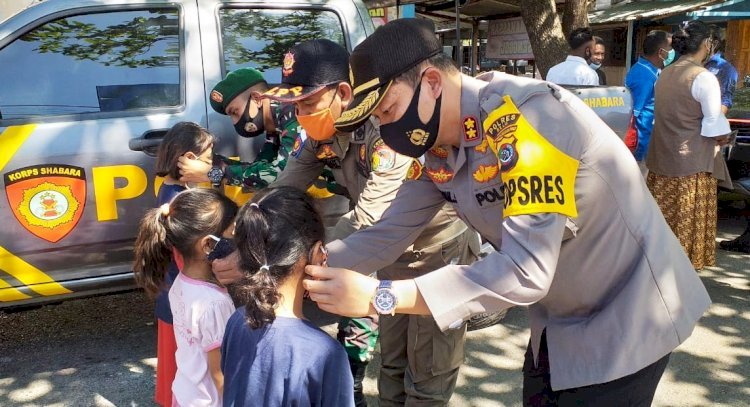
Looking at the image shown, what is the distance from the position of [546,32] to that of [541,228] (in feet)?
20.2

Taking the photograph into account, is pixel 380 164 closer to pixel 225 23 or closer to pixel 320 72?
pixel 320 72

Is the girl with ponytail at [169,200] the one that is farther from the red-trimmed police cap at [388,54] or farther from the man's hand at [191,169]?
the red-trimmed police cap at [388,54]

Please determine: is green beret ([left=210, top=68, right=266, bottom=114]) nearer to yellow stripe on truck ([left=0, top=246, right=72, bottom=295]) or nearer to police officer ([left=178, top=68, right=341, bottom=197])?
police officer ([left=178, top=68, right=341, bottom=197])

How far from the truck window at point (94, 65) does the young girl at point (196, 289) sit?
1.34 meters

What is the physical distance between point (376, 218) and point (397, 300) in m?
0.95

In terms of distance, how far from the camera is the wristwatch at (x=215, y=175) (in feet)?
9.75

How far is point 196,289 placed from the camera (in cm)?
222

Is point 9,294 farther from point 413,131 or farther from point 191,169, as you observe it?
point 413,131

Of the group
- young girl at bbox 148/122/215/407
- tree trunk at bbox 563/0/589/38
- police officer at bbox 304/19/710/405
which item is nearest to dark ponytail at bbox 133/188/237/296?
young girl at bbox 148/122/215/407

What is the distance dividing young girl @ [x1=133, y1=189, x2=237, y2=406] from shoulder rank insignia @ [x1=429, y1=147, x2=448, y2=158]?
76 centimetres

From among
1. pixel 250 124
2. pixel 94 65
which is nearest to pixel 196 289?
pixel 250 124

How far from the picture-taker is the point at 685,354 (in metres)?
3.72

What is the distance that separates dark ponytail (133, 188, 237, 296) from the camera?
2.26m

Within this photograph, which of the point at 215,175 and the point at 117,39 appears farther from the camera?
the point at 117,39
